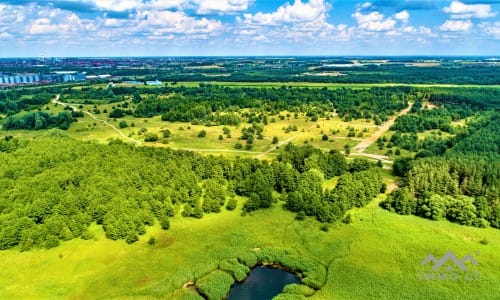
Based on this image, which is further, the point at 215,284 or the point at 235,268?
the point at 235,268

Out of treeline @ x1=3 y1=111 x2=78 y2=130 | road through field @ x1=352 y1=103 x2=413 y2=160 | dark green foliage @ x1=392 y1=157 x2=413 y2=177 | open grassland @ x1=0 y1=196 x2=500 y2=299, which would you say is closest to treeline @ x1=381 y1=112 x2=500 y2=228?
open grassland @ x1=0 y1=196 x2=500 y2=299

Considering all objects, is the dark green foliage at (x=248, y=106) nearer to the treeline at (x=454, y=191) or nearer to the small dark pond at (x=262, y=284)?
the treeline at (x=454, y=191)

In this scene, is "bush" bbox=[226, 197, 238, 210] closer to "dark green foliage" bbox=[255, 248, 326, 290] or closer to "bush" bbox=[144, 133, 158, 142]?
"dark green foliage" bbox=[255, 248, 326, 290]

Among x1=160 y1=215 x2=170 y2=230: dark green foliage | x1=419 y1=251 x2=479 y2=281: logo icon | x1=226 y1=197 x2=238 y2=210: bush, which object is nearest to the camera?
x1=419 y1=251 x2=479 y2=281: logo icon

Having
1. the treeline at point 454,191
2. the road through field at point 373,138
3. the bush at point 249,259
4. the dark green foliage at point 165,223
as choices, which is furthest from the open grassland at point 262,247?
the road through field at point 373,138

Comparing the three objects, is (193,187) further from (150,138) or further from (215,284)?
(150,138)

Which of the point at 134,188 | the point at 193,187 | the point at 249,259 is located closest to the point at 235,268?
the point at 249,259

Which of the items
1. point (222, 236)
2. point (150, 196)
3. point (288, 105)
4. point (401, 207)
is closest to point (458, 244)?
point (401, 207)
